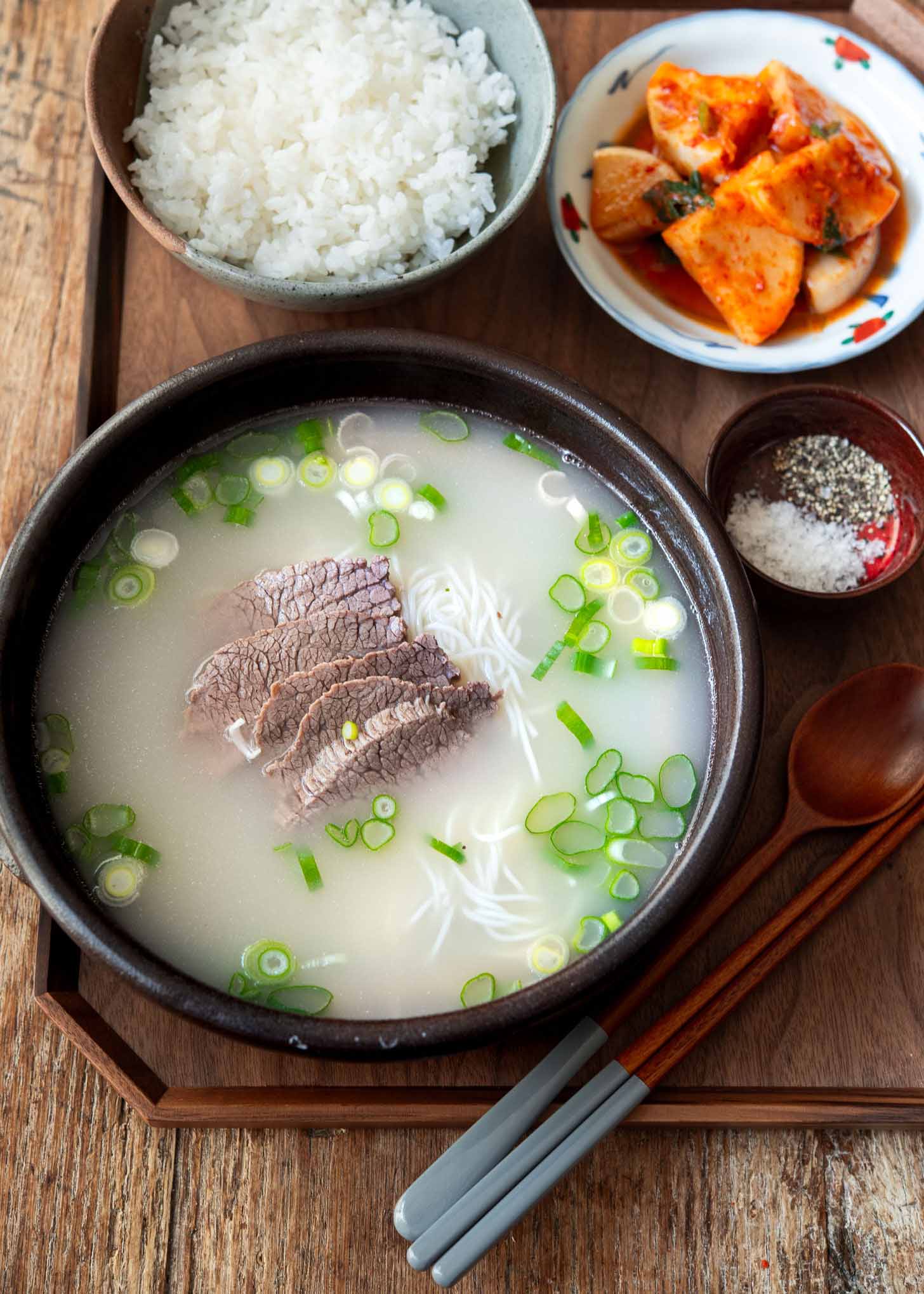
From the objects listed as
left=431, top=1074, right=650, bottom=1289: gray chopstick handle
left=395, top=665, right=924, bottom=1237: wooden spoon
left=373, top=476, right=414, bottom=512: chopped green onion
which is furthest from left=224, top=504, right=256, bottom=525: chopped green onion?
left=431, top=1074, right=650, bottom=1289: gray chopstick handle

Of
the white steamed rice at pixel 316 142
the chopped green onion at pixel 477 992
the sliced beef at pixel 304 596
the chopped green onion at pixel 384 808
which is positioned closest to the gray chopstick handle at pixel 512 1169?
the chopped green onion at pixel 477 992

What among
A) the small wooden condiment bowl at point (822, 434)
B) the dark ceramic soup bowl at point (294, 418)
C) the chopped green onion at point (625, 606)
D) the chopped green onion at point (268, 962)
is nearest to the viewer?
the dark ceramic soup bowl at point (294, 418)

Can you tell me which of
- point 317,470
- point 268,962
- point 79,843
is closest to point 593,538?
point 317,470

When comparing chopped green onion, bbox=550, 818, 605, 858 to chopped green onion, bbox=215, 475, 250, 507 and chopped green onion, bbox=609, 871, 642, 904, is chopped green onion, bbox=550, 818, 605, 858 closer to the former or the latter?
chopped green onion, bbox=609, 871, 642, 904

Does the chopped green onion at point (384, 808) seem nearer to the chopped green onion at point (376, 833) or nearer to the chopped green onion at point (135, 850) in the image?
the chopped green onion at point (376, 833)

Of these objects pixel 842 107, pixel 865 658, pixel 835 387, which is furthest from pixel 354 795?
pixel 842 107

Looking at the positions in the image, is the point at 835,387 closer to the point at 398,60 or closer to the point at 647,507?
the point at 647,507
